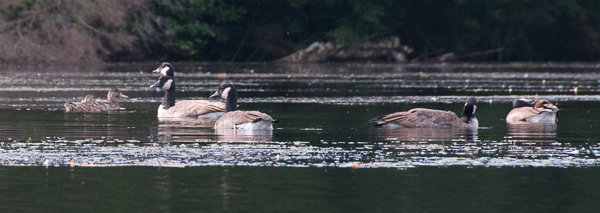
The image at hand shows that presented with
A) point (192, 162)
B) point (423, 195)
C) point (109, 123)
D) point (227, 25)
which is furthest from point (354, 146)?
point (227, 25)

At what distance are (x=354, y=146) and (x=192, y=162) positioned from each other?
238cm

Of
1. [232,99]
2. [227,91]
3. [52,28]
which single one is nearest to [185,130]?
[232,99]

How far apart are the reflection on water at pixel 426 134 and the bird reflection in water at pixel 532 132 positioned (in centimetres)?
57

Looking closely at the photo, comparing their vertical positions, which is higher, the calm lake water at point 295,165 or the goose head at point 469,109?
the goose head at point 469,109

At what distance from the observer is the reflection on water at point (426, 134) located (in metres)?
12.0

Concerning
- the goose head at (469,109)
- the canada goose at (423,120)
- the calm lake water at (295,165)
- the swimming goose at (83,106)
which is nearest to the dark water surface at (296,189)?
the calm lake water at (295,165)

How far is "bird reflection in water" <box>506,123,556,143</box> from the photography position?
1198cm

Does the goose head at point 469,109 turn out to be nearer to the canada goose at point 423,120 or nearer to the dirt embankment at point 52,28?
the canada goose at point 423,120

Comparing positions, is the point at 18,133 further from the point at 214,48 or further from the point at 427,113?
the point at 214,48

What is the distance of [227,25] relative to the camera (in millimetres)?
59531

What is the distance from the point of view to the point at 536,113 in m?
15.1

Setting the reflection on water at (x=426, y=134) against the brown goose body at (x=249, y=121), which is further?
the brown goose body at (x=249, y=121)

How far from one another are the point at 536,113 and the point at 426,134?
3.28 meters

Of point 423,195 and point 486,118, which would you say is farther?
point 486,118
